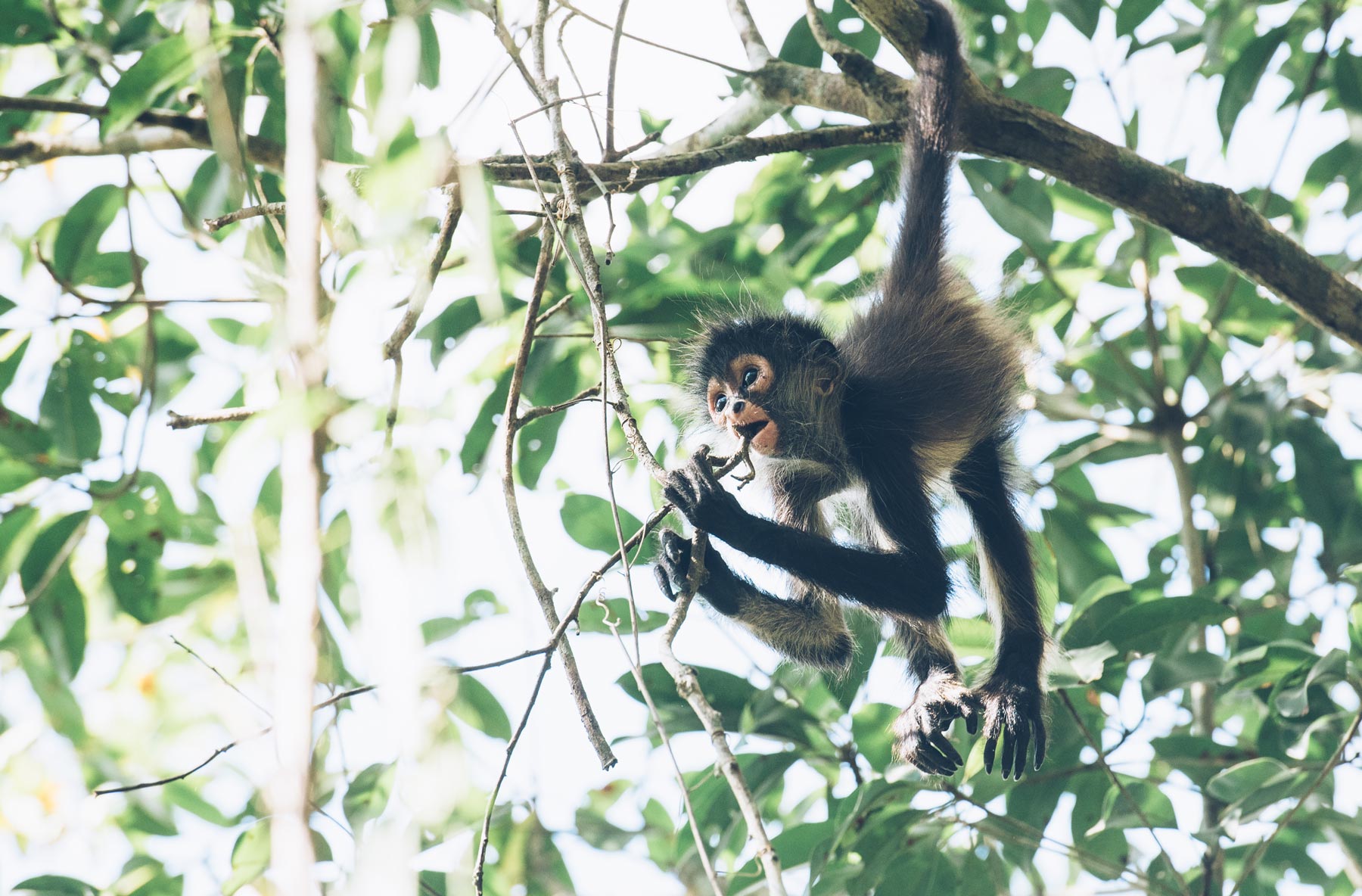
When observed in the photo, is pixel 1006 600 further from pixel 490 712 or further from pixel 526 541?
pixel 526 541

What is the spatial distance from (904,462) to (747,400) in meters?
0.57

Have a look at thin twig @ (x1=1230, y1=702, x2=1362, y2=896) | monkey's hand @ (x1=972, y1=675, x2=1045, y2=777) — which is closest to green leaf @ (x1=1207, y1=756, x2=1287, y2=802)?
thin twig @ (x1=1230, y1=702, x2=1362, y2=896)

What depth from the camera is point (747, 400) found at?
153 inches

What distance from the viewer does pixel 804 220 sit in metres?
4.18

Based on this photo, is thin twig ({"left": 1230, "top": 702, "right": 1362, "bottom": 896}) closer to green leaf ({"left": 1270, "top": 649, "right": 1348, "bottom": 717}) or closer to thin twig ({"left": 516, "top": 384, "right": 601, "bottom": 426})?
green leaf ({"left": 1270, "top": 649, "right": 1348, "bottom": 717})

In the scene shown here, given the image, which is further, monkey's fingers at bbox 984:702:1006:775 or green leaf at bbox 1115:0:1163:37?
green leaf at bbox 1115:0:1163:37

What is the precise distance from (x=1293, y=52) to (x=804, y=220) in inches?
79.0

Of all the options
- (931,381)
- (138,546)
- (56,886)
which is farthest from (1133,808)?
(138,546)

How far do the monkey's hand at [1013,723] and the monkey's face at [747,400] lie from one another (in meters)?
1.04

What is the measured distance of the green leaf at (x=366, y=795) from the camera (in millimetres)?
3071

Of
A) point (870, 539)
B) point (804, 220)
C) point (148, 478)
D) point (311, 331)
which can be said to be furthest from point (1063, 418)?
point (311, 331)

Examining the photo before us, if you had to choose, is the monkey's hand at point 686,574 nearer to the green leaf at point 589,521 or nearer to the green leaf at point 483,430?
the green leaf at point 589,521

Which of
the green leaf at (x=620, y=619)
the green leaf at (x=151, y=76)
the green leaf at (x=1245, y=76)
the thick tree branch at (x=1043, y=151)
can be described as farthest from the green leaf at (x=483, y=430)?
the green leaf at (x=1245, y=76)

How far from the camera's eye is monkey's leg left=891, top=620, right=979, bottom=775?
311cm
